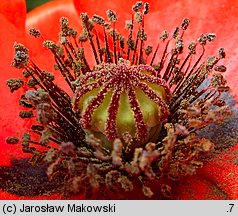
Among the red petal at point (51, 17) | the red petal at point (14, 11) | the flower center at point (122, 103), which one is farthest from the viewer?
the red petal at point (51, 17)

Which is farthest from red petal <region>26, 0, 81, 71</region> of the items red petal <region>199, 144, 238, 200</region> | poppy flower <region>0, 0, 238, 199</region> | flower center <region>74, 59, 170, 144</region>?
red petal <region>199, 144, 238, 200</region>

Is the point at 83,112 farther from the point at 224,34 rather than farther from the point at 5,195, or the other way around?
the point at 224,34

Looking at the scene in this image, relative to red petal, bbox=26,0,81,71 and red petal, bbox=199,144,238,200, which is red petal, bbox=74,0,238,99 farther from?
red petal, bbox=199,144,238,200

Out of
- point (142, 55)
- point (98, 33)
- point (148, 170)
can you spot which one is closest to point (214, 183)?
point (148, 170)

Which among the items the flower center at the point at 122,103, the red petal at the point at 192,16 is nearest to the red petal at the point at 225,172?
the flower center at the point at 122,103

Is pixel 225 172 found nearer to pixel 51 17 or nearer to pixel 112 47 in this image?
pixel 112 47

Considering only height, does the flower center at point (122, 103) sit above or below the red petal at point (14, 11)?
below

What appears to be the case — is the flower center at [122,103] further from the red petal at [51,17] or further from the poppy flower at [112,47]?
the red petal at [51,17]

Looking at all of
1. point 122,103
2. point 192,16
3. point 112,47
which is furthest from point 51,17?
point 122,103
